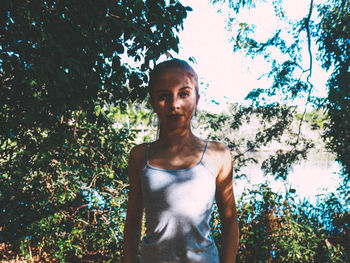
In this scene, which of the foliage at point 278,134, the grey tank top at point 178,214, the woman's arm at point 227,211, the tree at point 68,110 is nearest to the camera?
the grey tank top at point 178,214

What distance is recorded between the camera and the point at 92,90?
84.9 inches

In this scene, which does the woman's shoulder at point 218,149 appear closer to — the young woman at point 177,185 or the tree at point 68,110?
the young woman at point 177,185

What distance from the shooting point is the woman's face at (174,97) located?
0.98 m

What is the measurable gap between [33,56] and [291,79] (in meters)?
5.23

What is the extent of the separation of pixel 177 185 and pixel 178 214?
10 centimetres

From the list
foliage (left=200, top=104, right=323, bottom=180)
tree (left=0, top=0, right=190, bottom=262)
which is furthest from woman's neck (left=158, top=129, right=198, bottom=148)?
foliage (left=200, top=104, right=323, bottom=180)

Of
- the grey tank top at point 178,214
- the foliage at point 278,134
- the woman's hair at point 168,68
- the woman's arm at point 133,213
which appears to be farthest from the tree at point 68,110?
the foliage at point 278,134

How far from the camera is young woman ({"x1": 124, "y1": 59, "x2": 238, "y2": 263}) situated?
924mm

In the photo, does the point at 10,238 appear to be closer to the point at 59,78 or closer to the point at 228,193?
the point at 59,78

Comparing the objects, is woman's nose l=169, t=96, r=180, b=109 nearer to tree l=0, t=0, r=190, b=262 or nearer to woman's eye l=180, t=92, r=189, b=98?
woman's eye l=180, t=92, r=189, b=98

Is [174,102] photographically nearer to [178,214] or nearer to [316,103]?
[178,214]

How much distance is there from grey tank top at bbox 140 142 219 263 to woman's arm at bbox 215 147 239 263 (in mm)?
70

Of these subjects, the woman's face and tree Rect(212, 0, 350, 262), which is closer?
the woman's face

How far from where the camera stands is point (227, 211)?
3.46ft
